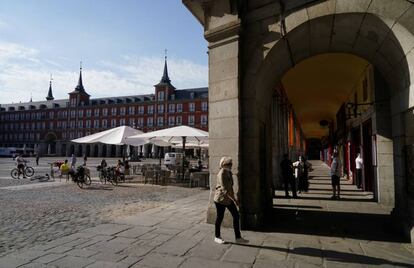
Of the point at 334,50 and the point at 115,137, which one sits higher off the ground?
the point at 334,50

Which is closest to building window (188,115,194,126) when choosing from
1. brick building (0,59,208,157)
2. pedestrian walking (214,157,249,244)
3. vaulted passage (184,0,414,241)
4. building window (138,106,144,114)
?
brick building (0,59,208,157)

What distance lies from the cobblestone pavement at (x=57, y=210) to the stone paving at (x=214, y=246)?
53 centimetres

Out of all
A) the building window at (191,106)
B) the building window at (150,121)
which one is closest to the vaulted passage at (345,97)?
the building window at (191,106)

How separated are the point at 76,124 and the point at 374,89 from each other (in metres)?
89.8

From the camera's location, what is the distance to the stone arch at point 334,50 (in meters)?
5.00

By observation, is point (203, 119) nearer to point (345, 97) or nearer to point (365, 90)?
point (345, 97)

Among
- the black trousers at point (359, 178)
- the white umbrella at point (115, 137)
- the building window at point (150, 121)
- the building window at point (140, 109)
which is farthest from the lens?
the building window at point (140, 109)

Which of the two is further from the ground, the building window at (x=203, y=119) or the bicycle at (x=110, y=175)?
the building window at (x=203, y=119)

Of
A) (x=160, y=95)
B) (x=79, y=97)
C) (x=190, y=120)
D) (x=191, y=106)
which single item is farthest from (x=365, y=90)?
(x=79, y=97)

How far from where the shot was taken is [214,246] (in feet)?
16.4

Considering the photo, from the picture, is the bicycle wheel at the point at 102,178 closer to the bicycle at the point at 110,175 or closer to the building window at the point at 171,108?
the bicycle at the point at 110,175

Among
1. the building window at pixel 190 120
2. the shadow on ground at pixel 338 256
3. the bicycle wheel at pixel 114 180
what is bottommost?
the shadow on ground at pixel 338 256

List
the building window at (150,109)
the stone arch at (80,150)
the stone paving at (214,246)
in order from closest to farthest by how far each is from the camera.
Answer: the stone paving at (214,246), the building window at (150,109), the stone arch at (80,150)

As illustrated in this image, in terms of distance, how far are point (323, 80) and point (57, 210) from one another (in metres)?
11.0
